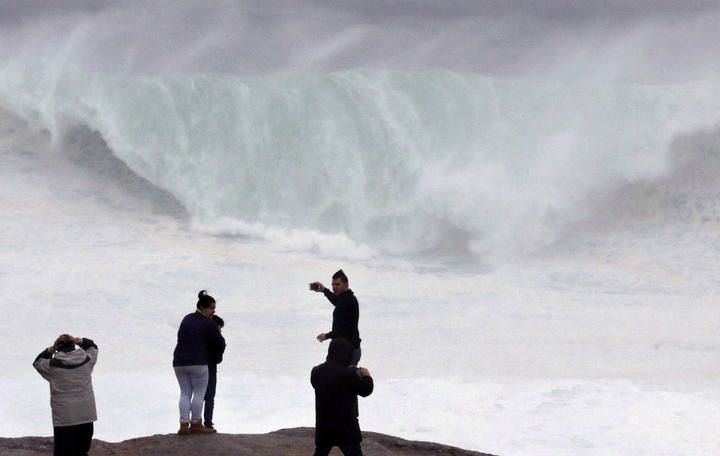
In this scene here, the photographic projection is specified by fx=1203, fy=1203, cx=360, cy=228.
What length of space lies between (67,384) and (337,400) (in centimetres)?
159

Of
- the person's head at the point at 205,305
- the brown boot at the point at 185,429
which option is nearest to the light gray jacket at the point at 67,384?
the person's head at the point at 205,305

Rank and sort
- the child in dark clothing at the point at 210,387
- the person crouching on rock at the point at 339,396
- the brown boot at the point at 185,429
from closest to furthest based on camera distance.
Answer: the person crouching on rock at the point at 339,396 < the brown boot at the point at 185,429 < the child in dark clothing at the point at 210,387

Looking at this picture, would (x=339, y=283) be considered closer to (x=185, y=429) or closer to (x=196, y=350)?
(x=196, y=350)

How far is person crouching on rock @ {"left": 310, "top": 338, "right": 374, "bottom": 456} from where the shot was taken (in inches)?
257

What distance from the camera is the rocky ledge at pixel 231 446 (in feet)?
26.0

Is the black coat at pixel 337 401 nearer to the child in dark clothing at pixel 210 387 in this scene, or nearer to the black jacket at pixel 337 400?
the black jacket at pixel 337 400

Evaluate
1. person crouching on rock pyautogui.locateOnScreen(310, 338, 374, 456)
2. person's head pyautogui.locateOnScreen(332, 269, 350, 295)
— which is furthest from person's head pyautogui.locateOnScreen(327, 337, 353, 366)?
person's head pyautogui.locateOnScreen(332, 269, 350, 295)

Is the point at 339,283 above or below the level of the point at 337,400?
above

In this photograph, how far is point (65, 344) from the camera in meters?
6.94

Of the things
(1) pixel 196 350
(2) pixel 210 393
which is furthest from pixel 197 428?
(1) pixel 196 350

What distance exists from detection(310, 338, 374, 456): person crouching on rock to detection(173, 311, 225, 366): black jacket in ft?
5.12

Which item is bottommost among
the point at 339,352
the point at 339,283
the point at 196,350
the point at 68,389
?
the point at 68,389

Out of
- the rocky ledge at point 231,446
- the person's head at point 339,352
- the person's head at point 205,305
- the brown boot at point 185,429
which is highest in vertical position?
the person's head at point 205,305

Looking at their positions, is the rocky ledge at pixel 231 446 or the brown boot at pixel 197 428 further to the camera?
the brown boot at pixel 197 428
